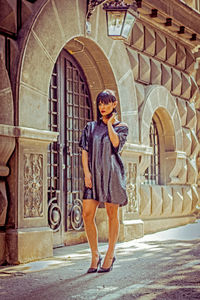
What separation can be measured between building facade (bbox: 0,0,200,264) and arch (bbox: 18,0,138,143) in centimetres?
1

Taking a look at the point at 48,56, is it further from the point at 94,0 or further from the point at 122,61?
the point at 122,61

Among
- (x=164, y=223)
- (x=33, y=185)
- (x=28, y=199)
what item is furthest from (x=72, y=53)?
(x=164, y=223)

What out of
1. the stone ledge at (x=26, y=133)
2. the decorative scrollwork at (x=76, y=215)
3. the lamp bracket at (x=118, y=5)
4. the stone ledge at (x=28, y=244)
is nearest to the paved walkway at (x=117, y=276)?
the stone ledge at (x=28, y=244)

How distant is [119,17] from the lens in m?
8.23

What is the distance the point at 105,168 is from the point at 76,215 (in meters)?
3.19

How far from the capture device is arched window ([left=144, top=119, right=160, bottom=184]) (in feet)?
36.8

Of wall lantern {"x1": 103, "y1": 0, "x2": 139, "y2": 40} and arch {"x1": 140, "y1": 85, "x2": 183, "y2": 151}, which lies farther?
arch {"x1": 140, "y1": 85, "x2": 183, "y2": 151}

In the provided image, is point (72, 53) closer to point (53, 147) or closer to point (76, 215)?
point (53, 147)

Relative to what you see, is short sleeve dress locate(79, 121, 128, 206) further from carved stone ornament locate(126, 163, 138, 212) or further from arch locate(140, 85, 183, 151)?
arch locate(140, 85, 183, 151)

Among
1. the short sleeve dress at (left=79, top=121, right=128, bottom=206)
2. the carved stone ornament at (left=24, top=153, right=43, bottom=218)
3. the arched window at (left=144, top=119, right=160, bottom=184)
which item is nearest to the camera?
the short sleeve dress at (left=79, top=121, right=128, bottom=206)

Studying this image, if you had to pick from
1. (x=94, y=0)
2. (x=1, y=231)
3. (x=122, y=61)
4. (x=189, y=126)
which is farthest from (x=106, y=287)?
(x=189, y=126)

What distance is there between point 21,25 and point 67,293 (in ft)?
12.0

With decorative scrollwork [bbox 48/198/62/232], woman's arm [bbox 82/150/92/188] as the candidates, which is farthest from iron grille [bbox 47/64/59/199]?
woman's arm [bbox 82/150/92/188]

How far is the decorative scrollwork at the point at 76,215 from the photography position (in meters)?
8.58
